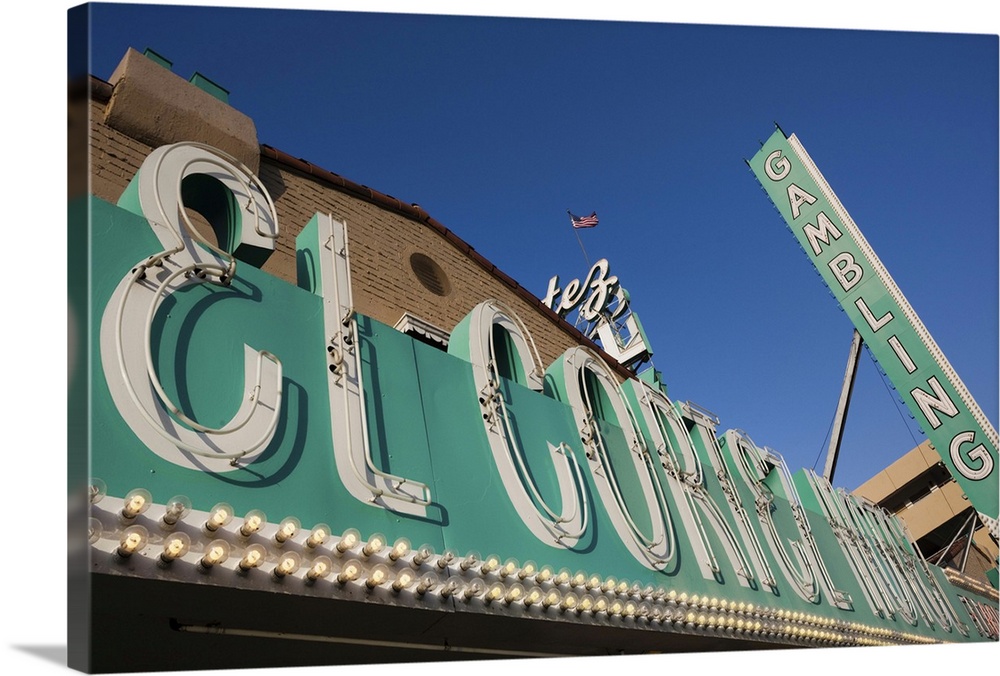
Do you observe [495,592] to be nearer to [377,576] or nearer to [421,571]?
[421,571]

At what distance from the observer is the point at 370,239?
8484 mm

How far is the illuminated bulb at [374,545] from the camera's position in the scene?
454 centimetres

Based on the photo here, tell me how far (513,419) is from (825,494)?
725 cm

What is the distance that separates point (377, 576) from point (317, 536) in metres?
0.39

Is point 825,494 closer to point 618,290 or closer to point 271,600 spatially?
point 618,290

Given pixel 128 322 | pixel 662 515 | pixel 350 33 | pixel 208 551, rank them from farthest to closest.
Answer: pixel 662 515, pixel 350 33, pixel 128 322, pixel 208 551

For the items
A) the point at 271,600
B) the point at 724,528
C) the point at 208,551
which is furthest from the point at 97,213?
the point at 724,528

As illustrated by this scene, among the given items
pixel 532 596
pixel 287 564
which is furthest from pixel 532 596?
pixel 287 564

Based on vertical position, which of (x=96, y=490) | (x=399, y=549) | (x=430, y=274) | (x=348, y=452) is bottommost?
(x=399, y=549)

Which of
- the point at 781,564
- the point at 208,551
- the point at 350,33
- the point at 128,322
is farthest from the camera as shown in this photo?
the point at 781,564

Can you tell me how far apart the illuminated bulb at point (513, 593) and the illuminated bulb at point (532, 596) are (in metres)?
0.05

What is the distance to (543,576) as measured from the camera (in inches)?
217

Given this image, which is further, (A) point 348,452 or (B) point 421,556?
(A) point 348,452

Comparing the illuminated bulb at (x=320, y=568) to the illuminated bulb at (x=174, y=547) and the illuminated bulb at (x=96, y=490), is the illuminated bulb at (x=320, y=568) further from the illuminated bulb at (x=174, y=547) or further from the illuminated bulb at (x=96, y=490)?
the illuminated bulb at (x=96, y=490)
